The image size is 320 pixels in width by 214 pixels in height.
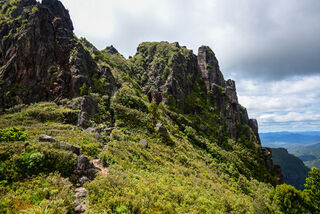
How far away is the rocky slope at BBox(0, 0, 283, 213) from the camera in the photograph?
1141cm

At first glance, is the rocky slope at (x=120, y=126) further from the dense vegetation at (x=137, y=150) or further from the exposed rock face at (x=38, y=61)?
the exposed rock face at (x=38, y=61)

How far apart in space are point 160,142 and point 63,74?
34261 mm

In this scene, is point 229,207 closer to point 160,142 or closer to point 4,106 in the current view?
point 160,142

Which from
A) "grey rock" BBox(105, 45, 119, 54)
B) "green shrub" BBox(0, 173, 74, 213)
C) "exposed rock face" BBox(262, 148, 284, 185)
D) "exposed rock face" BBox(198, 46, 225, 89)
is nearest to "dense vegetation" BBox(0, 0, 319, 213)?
"green shrub" BBox(0, 173, 74, 213)

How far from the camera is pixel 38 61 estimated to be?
39688 millimetres

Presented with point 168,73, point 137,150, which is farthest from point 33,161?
point 168,73

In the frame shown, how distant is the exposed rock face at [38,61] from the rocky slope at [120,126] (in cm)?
27

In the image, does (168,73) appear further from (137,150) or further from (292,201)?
(292,201)

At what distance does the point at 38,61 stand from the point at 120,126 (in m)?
31.3

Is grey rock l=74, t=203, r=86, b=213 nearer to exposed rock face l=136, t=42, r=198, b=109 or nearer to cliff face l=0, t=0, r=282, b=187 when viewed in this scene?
cliff face l=0, t=0, r=282, b=187

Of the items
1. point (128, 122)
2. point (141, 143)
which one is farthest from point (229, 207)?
point (128, 122)

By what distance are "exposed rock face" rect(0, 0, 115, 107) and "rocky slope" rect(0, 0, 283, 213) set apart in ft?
0.89

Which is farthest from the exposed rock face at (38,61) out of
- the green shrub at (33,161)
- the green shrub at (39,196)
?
the green shrub at (39,196)

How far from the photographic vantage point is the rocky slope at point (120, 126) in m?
11.4
